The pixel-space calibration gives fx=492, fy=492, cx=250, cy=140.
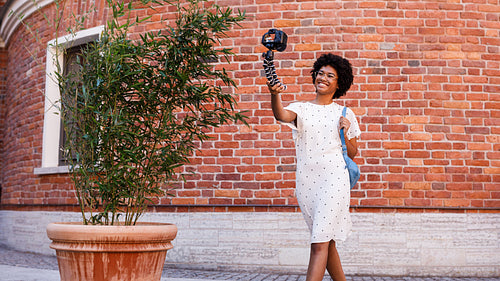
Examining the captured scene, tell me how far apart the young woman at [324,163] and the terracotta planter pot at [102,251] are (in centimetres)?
108

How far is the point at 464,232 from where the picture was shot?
18.0ft

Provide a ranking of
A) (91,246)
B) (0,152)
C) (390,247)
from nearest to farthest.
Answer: (91,246)
(390,247)
(0,152)

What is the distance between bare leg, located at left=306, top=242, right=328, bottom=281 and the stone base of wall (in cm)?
234

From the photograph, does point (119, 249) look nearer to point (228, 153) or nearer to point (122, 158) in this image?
point (122, 158)

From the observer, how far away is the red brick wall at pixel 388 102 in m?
5.57

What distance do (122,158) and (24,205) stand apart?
5.40 metres

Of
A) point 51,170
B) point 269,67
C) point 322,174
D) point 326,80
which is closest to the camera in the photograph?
point 269,67

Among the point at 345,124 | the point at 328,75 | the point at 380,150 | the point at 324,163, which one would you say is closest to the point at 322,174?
the point at 324,163

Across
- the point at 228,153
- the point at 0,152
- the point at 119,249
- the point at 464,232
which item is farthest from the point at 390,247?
the point at 0,152

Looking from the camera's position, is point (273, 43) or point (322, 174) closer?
point (273, 43)

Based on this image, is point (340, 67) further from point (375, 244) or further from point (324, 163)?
point (375, 244)

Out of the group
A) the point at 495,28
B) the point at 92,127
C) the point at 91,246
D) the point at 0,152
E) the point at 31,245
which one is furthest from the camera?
the point at 0,152

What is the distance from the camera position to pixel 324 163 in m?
3.34

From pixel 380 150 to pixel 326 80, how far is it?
2.39 metres
